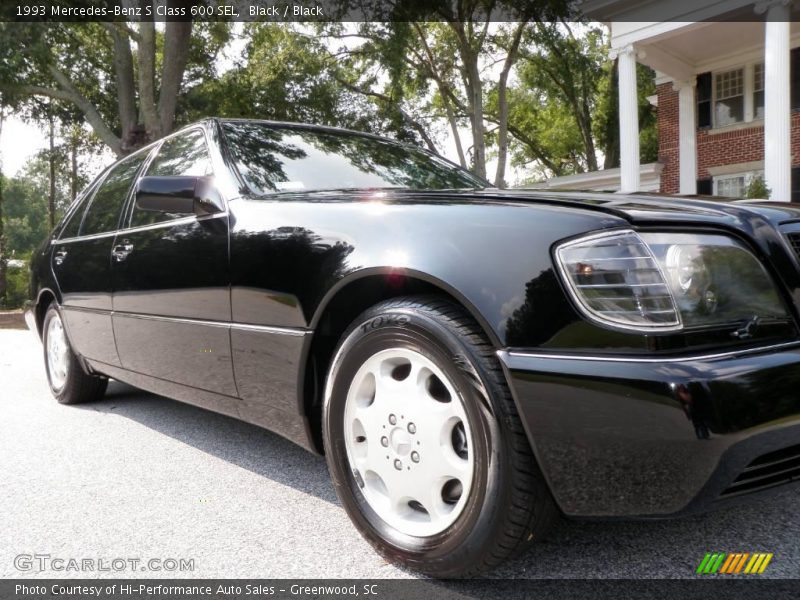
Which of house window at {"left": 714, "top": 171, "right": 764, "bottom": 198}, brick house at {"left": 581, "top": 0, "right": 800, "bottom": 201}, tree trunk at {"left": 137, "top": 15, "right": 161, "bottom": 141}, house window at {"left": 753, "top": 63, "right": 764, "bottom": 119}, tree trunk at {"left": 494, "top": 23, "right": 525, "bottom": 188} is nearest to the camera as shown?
brick house at {"left": 581, "top": 0, "right": 800, "bottom": 201}

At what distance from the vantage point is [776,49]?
1263cm

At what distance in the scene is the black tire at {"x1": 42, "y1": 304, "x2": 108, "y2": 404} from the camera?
166 inches

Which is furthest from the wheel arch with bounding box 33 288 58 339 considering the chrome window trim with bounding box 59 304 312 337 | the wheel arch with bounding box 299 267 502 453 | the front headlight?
the front headlight

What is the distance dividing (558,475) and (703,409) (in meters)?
0.36

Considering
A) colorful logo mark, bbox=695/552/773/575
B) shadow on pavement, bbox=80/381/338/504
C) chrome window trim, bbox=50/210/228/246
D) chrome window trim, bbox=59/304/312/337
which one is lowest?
shadow on pavement, bbox=80/381/338/504

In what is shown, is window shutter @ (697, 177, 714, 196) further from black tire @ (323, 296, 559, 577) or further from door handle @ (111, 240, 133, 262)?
black tire @ (323, 296, 559, 577)

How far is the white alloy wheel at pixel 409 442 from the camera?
181 centimetres

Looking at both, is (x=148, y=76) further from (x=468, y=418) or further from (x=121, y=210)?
(x=468, y=418)

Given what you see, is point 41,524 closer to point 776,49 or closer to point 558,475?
point 558,475

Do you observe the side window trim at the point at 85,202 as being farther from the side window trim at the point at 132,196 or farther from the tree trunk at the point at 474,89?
the tree trunk at the point at 474,89

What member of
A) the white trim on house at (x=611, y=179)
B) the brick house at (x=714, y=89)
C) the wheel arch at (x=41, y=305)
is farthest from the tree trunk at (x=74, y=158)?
the wheel arch at (x=41, y=305)

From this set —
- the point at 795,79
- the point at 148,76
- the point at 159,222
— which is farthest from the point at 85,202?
the point at 795,79

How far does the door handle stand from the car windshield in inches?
30.7

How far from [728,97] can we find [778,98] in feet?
14.6
